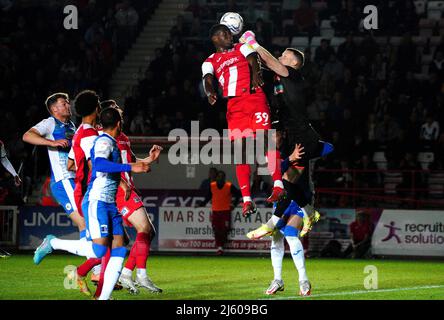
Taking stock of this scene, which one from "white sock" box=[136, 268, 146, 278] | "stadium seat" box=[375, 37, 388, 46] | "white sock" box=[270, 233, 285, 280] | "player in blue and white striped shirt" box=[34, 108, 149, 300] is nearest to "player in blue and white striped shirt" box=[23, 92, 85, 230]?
"white sock" box=[136, 268, 146, 278]

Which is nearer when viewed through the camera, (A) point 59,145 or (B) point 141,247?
(B) point 141,247

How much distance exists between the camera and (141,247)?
13.1 m

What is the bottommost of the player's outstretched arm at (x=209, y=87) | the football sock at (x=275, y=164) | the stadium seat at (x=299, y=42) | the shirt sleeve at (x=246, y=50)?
the football sock at (x=275, y=164)

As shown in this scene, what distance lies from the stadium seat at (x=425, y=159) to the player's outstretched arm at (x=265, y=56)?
1233 cm

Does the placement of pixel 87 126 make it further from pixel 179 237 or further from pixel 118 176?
pixel 179 237

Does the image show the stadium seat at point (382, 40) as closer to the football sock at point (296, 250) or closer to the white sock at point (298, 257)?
the football sock at point (296, 250)

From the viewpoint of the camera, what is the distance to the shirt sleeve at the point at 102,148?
11062 mm

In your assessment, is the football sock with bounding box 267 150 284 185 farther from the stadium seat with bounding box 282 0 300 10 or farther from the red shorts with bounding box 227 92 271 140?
the stadium seat with bounding box 282 0 300 10

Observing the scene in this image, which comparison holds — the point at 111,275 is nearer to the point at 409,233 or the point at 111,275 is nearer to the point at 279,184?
the point at 279,184

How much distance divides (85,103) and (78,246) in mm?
1753

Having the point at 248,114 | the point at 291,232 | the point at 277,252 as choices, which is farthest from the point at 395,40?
the point at 248,114

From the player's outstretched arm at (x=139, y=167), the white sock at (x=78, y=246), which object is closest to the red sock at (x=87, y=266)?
the white sock at (x=78, y=246)
